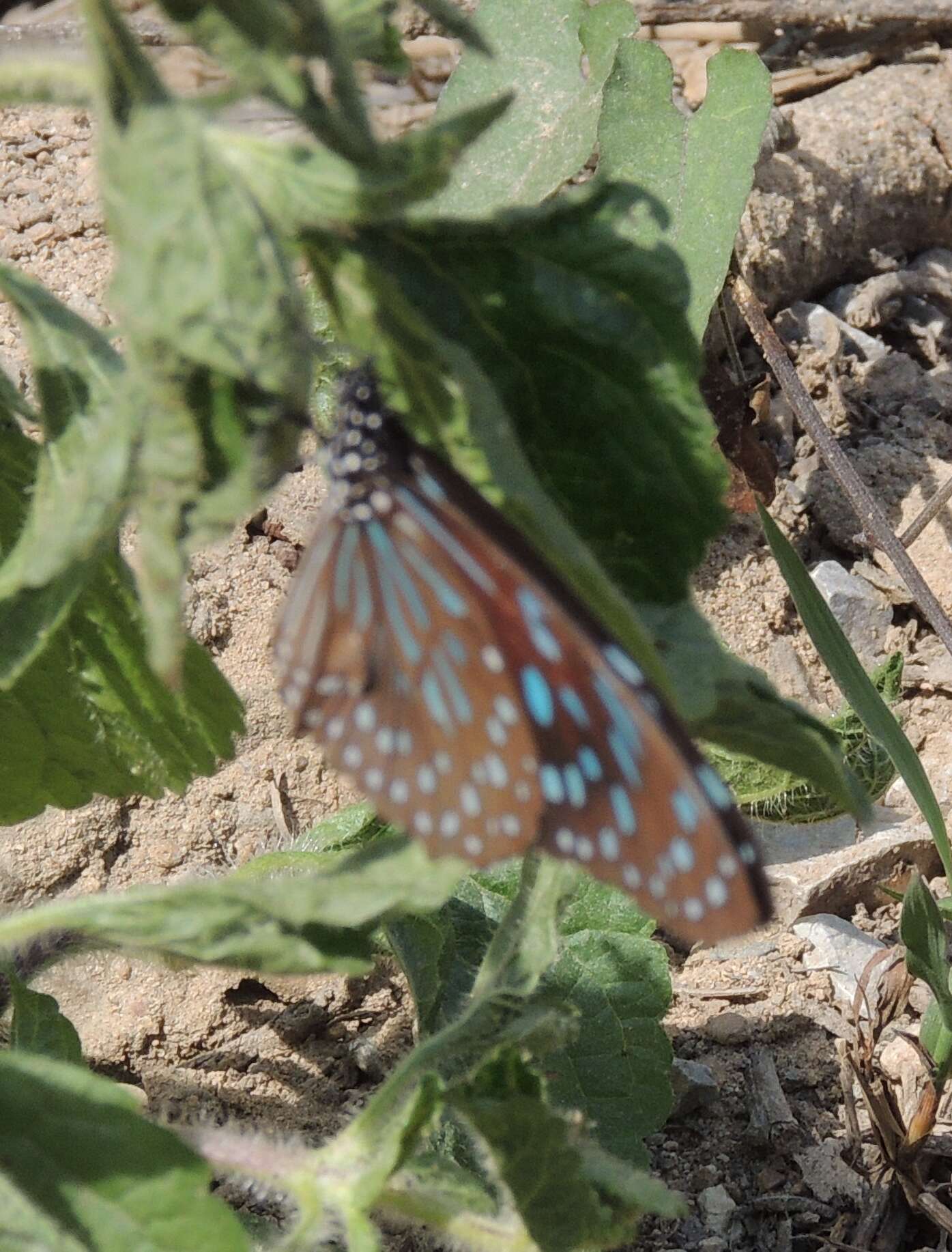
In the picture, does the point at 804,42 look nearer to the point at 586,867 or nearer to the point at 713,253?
the point at 713,253

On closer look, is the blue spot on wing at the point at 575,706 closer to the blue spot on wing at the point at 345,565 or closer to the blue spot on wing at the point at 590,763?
the blue spot on wing at the point at 590,763

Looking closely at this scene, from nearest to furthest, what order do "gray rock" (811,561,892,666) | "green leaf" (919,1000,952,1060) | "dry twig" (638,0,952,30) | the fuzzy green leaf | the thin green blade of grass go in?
1. the fuzzy green leaf
2. "green leaf" (919,1000,952,1060)
3. the thin green blade of grass
4. "gray rock" (811,561,892,666)
5. "dry twig" (638,0,952,30)

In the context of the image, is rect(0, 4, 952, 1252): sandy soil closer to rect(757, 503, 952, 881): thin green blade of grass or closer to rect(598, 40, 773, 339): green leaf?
rect(757, 503, 952, 881): thin green blade of grass

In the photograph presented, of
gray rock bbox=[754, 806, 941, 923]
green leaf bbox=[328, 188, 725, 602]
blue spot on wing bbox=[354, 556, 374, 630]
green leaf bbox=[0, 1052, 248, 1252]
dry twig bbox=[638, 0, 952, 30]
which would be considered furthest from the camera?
dry twig bbox=[638, 0, 952, 30]

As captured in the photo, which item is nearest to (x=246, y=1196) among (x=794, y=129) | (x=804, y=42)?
(x=794, y=129)

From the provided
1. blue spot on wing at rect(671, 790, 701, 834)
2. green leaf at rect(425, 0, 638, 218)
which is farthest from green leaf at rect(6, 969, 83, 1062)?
green leaf at rect(425, 0, 638, 218)

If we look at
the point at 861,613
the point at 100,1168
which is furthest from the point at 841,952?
the point at 100,1168
